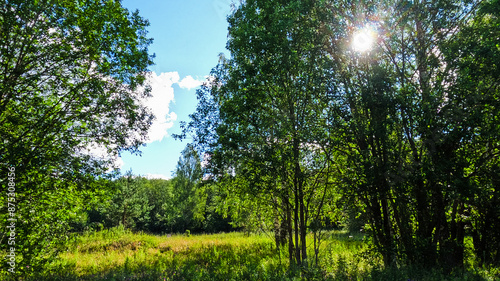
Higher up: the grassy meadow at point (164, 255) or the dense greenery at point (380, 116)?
the dense greenery at point (380, 116)

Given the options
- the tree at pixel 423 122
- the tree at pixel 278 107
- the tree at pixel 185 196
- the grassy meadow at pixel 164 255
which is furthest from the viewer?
the tree at pixel 185 196

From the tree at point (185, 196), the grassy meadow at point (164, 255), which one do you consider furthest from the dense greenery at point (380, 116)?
the tree at point (185, 196)

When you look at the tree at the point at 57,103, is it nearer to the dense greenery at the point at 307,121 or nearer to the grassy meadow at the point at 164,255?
the dense greenery at the point at 307,121

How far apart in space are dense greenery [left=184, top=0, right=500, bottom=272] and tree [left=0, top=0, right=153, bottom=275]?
286 centimetres

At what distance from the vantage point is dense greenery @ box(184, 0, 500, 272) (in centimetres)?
502

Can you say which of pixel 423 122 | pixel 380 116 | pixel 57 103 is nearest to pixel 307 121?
pixel 380 116

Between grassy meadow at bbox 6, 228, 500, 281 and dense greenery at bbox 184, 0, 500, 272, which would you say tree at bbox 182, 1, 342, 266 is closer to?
dense greenery at bbox 184, 0, 500, 272

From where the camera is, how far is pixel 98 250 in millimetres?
13625

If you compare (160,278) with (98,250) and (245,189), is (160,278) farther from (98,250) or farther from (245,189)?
(98,250)

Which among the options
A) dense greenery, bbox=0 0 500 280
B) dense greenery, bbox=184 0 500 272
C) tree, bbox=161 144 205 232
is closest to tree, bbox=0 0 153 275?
dense greenery, bbox=0 0 500 280

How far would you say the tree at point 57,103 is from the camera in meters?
5.78

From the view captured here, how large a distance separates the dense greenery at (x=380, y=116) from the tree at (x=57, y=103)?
113 inches

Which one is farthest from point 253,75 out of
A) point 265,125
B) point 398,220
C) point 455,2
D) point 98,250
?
point 98,250

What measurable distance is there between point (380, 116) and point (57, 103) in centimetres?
886
